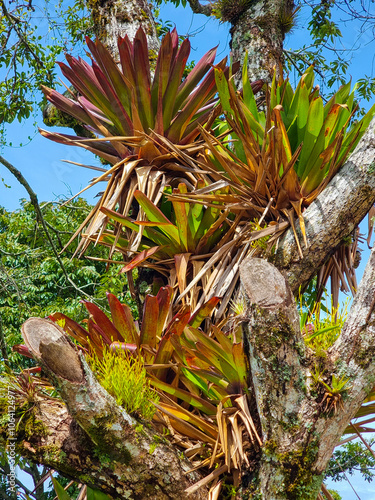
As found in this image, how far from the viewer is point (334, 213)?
7.34 ft

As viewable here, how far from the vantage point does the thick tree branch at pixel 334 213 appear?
87.5 inches

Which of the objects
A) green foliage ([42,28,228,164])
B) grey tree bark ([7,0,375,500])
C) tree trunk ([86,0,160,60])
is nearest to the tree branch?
tree trunk ([86,0,160,60])

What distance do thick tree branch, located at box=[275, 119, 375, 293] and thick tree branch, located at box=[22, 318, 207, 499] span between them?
38.7 inches

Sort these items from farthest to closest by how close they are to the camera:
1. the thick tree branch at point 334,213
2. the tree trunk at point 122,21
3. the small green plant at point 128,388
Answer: the tree trunk at point 122,21 → the thick tree branch at point 334,213 → the small green plant at point 128,388

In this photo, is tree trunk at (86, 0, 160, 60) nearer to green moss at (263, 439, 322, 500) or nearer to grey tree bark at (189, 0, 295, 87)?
grey tree bark at (189, 0, 295, 87)

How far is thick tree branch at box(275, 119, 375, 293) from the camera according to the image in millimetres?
2223

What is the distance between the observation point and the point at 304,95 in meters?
2.52

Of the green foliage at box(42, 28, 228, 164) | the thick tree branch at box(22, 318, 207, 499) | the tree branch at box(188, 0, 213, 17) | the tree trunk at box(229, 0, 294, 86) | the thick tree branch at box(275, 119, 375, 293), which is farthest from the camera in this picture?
the tree branch at box(188, 0, 213, 17)

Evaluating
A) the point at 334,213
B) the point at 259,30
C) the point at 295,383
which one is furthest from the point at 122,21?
the point at 295,383

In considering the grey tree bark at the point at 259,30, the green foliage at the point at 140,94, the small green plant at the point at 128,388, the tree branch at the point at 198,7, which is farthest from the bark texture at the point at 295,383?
the tree branch at the point at 198,7

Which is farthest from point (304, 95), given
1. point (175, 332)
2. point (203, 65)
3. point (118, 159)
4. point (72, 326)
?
point (72, 326)

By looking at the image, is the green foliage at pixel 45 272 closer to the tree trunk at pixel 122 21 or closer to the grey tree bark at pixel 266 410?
the tree trunk at pixel 122 21

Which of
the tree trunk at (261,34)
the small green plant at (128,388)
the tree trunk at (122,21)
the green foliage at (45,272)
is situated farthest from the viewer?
the green foliage at (45,272)

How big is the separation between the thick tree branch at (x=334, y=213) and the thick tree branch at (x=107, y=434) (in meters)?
0.98
